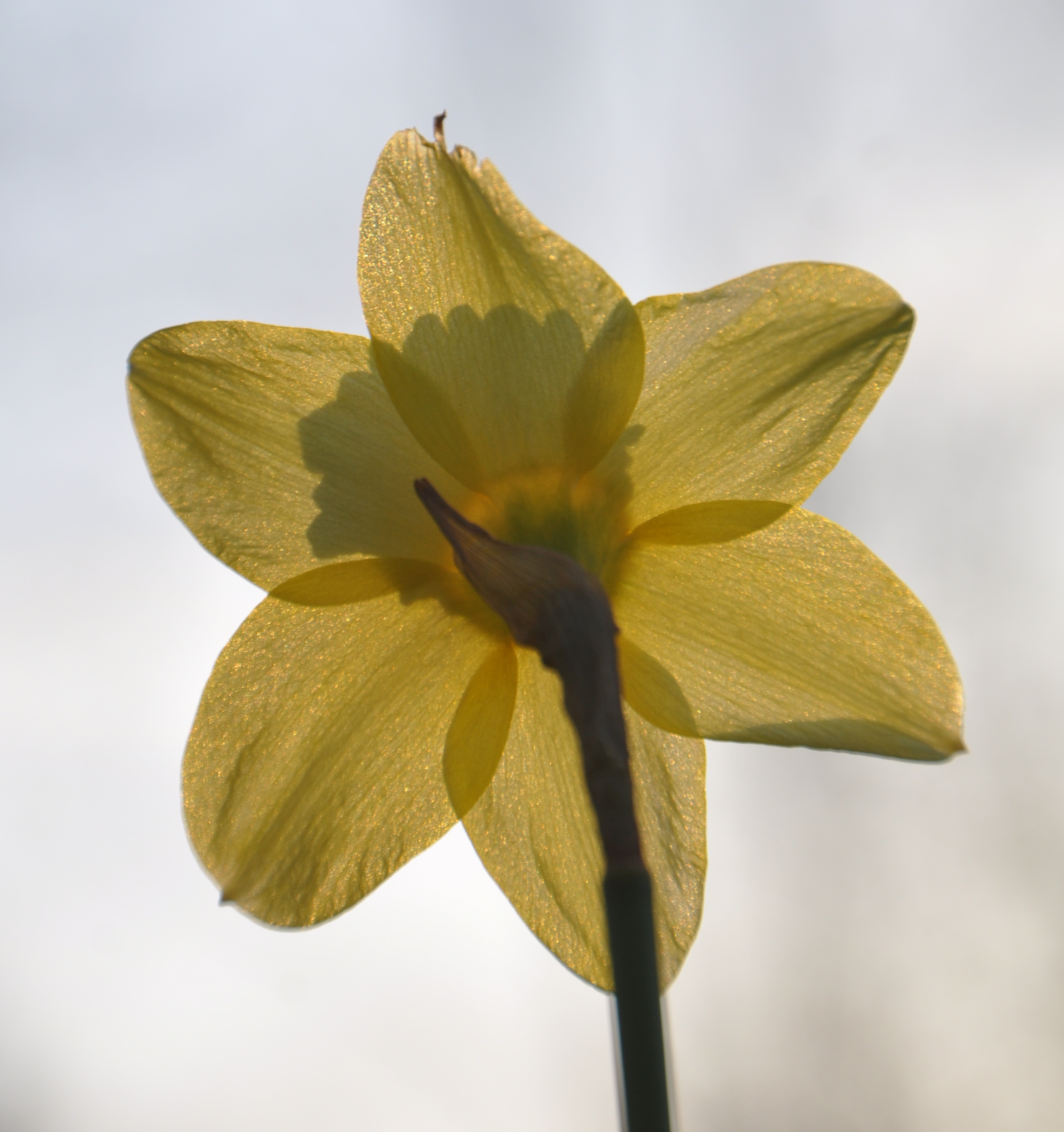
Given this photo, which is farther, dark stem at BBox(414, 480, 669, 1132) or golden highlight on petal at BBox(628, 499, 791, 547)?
golden highlight on petal at BBox(628, 499, 791, 547)

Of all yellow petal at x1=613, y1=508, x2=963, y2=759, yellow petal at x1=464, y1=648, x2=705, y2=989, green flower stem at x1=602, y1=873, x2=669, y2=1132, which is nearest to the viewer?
green flower stem at x1=602, y1=873, x2=669, y2=1132

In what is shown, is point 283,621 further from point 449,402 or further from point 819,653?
point 819,653

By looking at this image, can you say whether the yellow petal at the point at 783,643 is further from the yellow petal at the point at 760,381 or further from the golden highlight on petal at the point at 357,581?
the golden highlight on petal at the point at 357,581

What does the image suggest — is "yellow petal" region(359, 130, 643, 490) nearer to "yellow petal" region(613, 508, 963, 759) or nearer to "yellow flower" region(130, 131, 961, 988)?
"yellow flower" region(130, 131, 961, 988)

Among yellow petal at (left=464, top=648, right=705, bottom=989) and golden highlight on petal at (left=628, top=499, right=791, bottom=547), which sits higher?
golden highlight on petal at (left=628, top=499, right=791, bottom=547)

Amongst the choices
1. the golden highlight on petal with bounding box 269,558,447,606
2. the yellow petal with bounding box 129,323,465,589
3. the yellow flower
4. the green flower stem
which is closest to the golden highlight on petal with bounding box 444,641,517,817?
the yellow flower

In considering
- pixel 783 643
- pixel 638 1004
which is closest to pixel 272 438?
pixel 783 643
